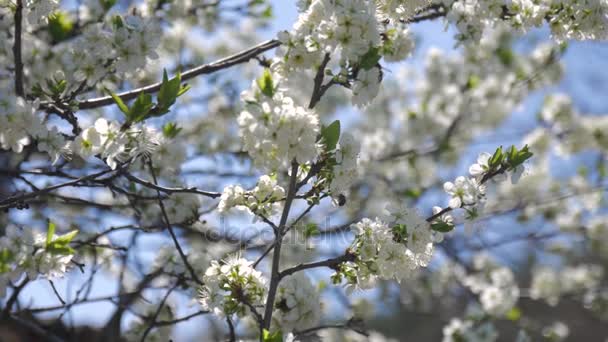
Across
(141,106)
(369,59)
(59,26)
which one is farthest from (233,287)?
(59,26)

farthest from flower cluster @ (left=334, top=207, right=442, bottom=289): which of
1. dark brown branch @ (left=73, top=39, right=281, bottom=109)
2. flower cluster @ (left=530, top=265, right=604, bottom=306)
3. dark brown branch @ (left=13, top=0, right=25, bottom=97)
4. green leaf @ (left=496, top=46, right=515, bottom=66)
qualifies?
flower cluster @ (left=530, top=265, right=604, bottom=306)

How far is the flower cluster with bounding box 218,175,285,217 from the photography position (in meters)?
2.23

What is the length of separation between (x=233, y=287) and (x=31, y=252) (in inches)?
27.3

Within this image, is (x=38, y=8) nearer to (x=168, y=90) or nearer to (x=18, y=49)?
(x=18, y=49)

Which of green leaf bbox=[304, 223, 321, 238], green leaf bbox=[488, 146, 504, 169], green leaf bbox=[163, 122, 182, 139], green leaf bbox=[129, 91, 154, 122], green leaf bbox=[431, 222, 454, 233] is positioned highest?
green leaf bbox=[163, 122, 182, 139]

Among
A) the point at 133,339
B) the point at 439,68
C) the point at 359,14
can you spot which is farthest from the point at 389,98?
the point at 359,14

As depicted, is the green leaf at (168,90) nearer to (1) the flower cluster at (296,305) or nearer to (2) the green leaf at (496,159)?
(1) the flower cluster at (296,305)

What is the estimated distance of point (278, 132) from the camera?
74.2 inches

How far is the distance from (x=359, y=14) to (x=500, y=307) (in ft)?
11.5

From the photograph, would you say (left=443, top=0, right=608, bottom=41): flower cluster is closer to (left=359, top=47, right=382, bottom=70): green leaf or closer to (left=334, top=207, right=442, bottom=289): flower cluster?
(left=359, top=47, right=382, bottom=70): green leaf

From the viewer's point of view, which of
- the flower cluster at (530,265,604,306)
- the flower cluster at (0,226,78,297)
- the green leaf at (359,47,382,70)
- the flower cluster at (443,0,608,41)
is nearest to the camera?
the flower cluster at (0,226,78,297)

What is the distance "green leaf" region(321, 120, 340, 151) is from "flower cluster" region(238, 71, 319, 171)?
130 mm

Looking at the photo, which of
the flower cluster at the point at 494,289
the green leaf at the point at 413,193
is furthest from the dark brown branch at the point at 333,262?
the flower cluster at the point at 494,289

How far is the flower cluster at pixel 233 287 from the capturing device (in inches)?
86.9
